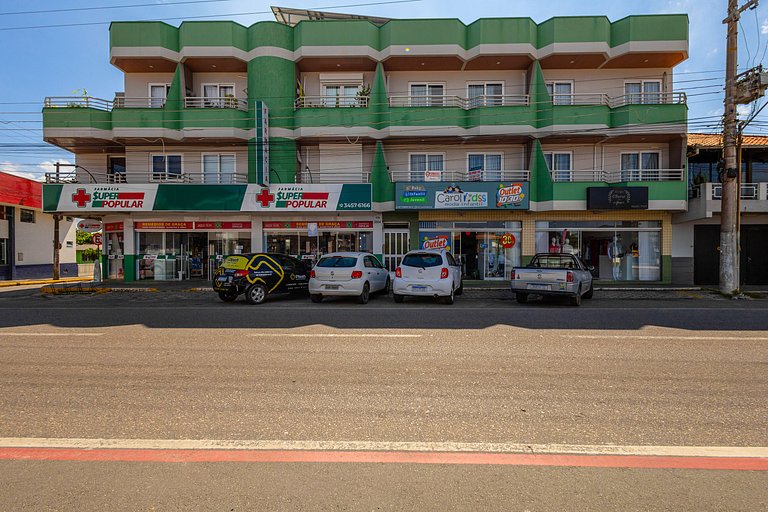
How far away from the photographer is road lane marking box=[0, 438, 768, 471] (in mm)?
3389

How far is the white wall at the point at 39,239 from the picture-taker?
2603 cm

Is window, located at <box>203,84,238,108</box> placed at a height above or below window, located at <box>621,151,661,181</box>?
above

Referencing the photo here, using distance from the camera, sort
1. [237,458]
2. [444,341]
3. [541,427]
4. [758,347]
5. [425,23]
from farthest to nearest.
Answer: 1. [425,23]
2. [444,341]
3. [758,347]
4. [541,427]
5. [237,458]

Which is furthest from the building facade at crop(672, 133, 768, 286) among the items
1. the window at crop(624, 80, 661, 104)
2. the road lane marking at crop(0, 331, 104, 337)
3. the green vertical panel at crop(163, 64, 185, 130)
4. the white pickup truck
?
the green vertical panel at crop(163, 64, 185, 130)

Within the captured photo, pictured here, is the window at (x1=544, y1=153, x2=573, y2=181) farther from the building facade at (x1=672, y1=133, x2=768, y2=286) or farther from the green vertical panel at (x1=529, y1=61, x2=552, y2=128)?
the building facade at (x1=672, y1=133, x2=768, y2=286)

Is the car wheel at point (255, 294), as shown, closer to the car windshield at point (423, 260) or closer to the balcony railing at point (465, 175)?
the car windshield at point (423, 260)

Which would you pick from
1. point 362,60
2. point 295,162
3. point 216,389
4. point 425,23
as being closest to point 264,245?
point 295,162

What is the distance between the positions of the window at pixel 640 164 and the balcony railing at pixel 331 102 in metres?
12.6

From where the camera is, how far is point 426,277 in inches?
503

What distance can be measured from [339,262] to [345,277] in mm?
640

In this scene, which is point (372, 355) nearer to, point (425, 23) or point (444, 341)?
point (444, 341)

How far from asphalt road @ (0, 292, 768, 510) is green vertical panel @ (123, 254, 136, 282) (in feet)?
40.4

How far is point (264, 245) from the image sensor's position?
21.2m

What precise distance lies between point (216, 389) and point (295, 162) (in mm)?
16896
